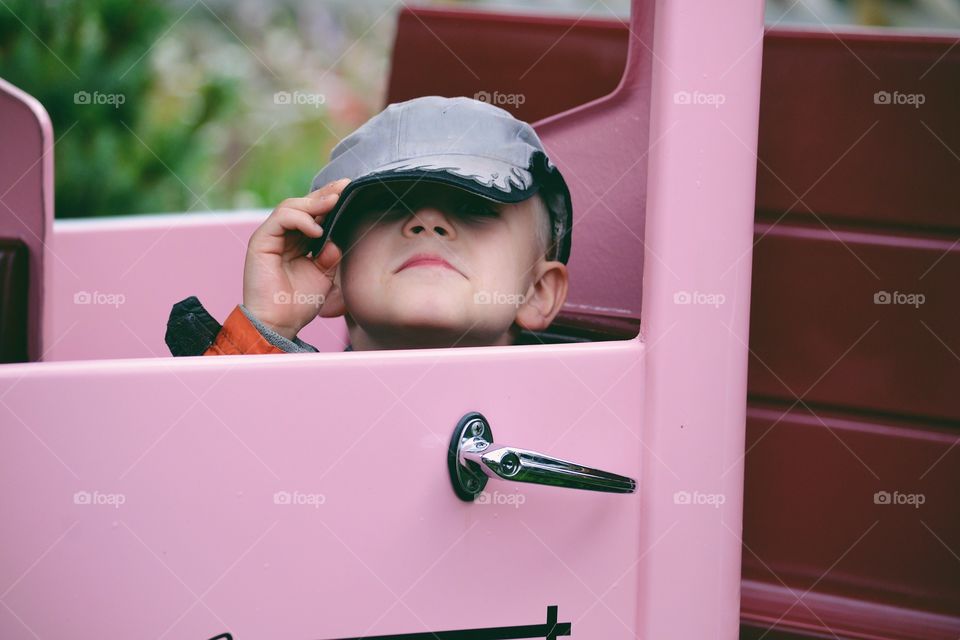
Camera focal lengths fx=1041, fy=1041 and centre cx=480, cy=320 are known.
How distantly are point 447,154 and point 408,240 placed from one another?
12cm

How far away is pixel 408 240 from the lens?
53.8 inches

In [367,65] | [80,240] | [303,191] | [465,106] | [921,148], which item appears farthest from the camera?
[367,65]

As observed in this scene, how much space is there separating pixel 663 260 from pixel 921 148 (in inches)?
18.0

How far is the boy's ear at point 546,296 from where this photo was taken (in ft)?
5.21

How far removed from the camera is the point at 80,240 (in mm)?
2014

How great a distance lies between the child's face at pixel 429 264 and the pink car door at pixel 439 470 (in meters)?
0.28

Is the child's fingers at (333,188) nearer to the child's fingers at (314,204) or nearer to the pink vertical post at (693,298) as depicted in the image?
the child's fingers at (314,204)

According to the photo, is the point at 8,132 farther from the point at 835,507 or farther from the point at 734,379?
the point at 835,507

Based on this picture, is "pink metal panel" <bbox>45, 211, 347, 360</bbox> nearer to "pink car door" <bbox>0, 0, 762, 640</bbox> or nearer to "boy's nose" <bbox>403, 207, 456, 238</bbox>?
"boy's nose" <bbox>403, 207, 456, 238</bbox>

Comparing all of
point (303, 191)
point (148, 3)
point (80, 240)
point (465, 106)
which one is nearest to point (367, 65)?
point (303, 191)

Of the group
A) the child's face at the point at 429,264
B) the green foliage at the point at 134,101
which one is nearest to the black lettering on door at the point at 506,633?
the child's face at the point at 429,264

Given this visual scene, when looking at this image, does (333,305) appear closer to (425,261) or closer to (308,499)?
(425,261)

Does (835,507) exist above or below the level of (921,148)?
below

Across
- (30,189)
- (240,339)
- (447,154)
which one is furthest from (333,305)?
(30,189)
